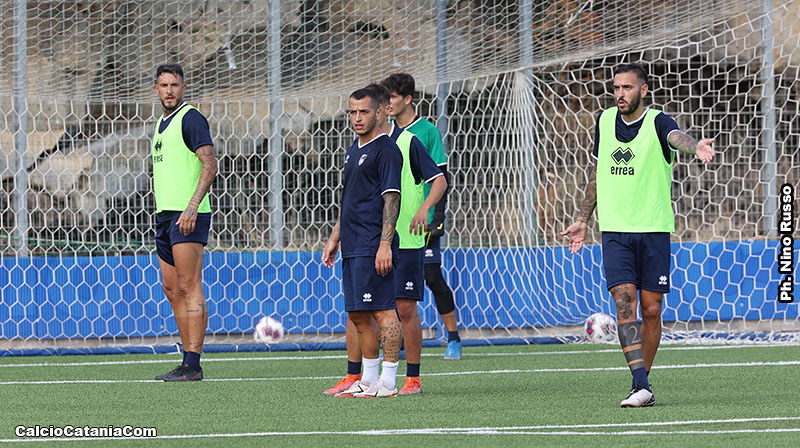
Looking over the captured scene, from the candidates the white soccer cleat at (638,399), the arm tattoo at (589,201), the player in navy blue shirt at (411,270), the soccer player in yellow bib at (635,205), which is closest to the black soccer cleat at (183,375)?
the player in navy blue shirt at (411,270)

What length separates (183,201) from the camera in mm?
7738

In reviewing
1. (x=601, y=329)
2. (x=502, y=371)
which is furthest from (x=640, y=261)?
(x=601, y=329)

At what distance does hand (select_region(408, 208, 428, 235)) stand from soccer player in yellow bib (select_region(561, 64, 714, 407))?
3.12 ft

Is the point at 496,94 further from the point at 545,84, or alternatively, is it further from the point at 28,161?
the point at 28,161

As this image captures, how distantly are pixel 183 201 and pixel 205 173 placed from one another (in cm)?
23

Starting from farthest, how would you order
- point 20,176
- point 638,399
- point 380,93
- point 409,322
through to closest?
point 20,176 → point 409,322 → point 380,93 → point 638,399

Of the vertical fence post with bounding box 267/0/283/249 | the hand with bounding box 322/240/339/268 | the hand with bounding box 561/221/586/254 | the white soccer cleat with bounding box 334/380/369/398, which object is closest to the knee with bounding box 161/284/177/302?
the hand with bounding box 322/240/339/268

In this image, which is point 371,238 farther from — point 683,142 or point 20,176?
point 20,176

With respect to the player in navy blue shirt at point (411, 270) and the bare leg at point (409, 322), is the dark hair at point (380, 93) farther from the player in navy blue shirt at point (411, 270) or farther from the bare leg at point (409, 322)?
the bare leg at point (409, 322)

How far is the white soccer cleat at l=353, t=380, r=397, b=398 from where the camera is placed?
6.54 m

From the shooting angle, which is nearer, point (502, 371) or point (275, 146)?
point (502, 371)

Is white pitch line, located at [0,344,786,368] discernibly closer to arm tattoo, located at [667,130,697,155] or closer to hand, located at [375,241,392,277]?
hand, located at [375,241,392,277]

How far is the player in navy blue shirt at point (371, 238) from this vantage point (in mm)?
6488

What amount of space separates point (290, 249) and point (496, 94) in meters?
2.31
